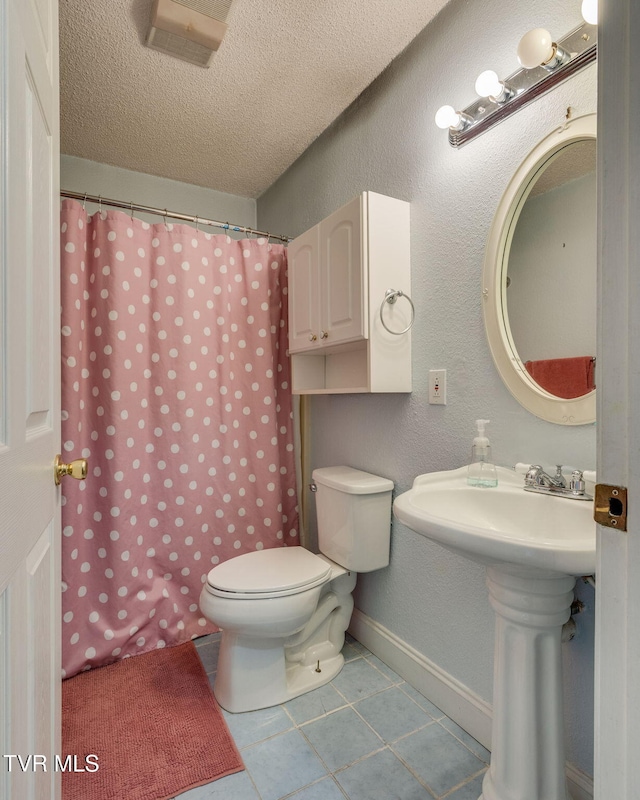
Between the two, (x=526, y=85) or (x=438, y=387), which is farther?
(x=438, y=387)

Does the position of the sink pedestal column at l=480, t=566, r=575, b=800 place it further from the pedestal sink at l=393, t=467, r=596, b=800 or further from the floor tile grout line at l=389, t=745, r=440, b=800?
the floor tile grout line at l=389, t=745, r=440, b=800

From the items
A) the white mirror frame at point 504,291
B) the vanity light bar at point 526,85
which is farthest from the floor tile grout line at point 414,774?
the vanity light bar at point 526,85

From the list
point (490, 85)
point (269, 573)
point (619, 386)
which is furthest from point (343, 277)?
point (619, 386)

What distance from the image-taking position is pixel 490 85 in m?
1.22

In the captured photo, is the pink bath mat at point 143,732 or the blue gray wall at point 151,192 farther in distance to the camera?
the blue gray wall at point 151,192

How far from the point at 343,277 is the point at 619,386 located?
49.2 inches

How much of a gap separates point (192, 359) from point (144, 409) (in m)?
0.31

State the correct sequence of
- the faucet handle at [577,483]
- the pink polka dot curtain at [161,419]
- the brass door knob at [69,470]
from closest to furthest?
1. the brass door knob at [69,470]
2. the faucet handle at [577,483]
3. the pink polka dot curtain at [161,419]

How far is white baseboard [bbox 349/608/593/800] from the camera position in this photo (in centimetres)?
115

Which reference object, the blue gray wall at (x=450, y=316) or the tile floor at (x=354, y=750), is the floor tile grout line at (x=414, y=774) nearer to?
the tile floor at (x=354, y=750)

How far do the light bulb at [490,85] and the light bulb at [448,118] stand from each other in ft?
0.37

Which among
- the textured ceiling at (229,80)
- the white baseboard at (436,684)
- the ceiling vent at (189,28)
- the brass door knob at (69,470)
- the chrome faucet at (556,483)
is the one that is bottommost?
the white baseboard at (436,684)

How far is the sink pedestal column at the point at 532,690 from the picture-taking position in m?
0.99

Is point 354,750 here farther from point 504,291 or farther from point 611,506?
point 504,291
